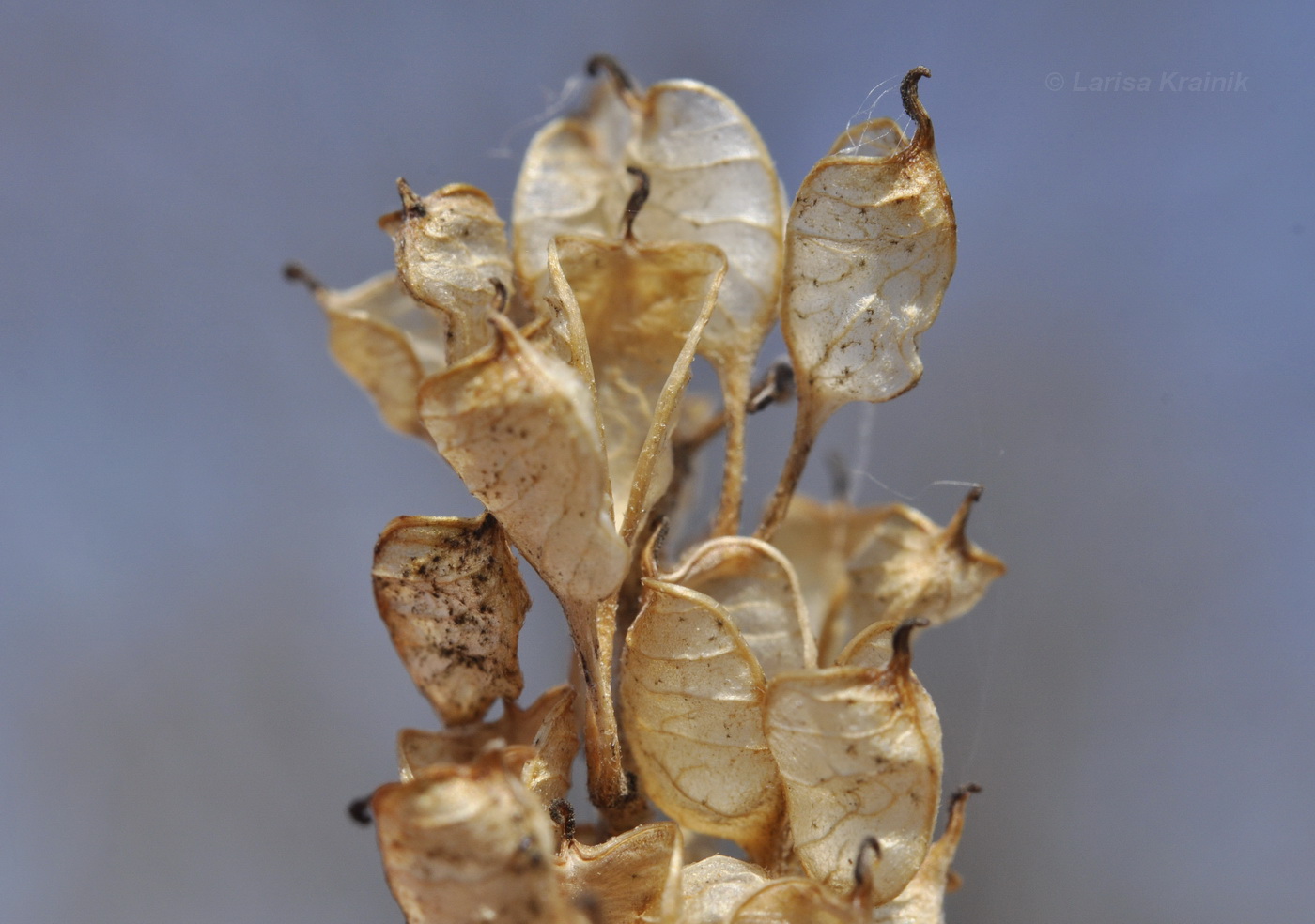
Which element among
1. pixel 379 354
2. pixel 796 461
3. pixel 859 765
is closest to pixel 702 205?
pixel 796 461

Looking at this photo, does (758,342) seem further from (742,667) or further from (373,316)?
(373,316)

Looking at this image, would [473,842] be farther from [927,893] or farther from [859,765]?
[927,893]

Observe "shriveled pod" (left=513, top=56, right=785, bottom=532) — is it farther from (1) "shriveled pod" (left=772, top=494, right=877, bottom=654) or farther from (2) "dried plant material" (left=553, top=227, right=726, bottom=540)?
(1) "shriveled pod" (left=772, top=494, right=877, bottom=654)

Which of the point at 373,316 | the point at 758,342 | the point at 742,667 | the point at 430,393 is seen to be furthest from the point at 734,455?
the point at 373,316

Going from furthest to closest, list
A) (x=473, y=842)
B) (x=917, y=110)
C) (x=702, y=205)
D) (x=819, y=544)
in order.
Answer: (x=819, y=544) → (x=702, y=205) → (x=917, y=110) → (x=473, y=842)

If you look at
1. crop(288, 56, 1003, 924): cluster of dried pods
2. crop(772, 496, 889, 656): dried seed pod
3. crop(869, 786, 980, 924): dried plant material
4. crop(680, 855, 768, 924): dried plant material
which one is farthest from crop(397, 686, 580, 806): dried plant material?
crop(772, 496, 889, 656): dried seed pod

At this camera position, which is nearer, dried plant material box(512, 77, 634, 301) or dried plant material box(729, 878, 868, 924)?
dried plant material box(729, 878, 868, 924)
